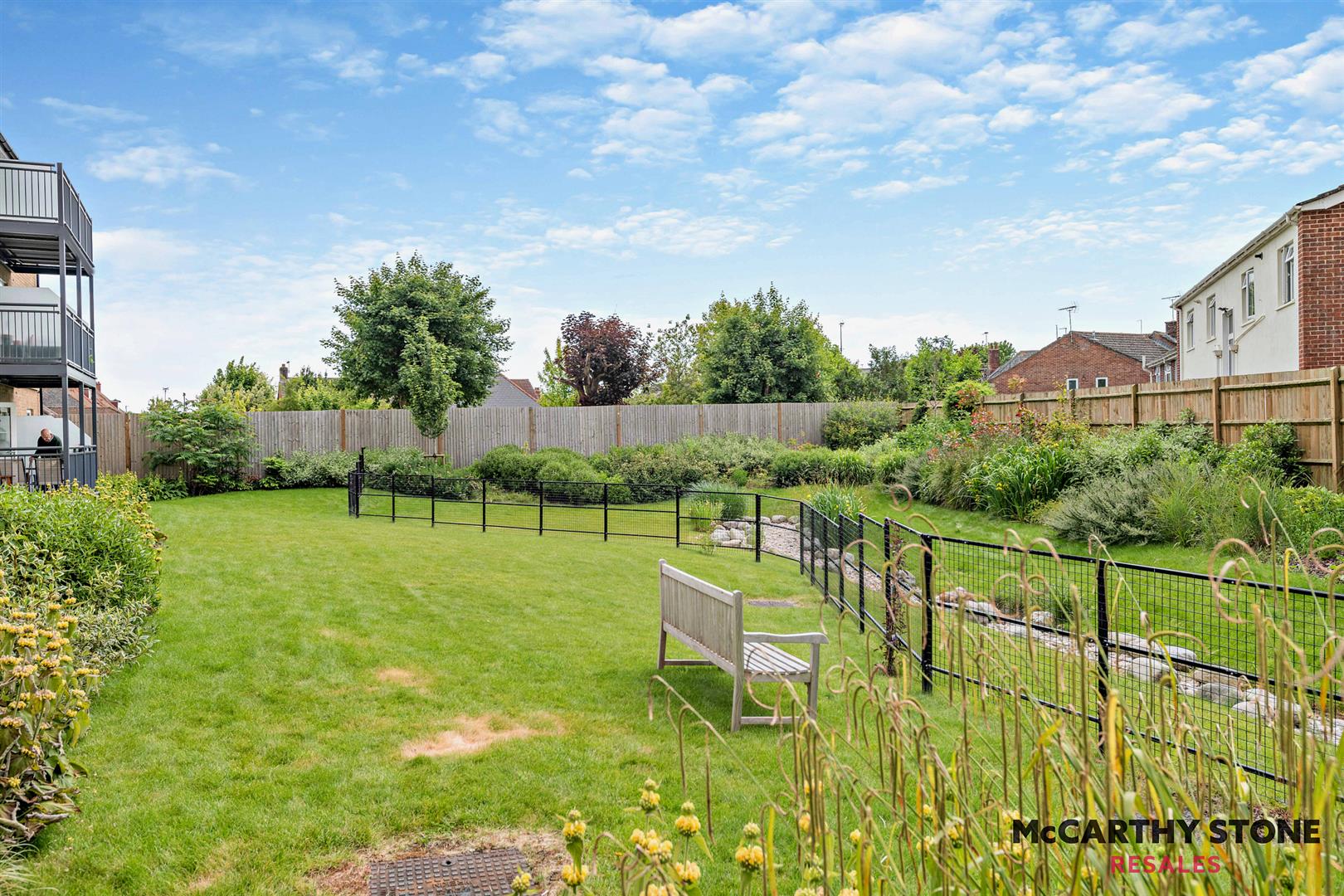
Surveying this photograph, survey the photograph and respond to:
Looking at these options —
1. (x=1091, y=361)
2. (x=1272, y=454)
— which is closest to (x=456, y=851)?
(x=1272, y=454)

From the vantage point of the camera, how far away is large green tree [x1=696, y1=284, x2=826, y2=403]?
29.9 metres

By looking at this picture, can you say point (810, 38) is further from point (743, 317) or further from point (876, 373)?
point (876, 373)

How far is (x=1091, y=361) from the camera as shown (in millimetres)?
45594

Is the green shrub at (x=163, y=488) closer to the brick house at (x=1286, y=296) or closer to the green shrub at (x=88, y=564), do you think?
the green shrub at (x=88, y=564)

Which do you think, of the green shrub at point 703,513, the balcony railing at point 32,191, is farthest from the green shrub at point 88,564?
the balcony railing at point 32,191

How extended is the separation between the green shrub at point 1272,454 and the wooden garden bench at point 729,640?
8908 mm

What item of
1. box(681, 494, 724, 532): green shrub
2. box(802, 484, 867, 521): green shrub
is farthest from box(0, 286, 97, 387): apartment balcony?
box(802, 484, 867, 521): green shrub

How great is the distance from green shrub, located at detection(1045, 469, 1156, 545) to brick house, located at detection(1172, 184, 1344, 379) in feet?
→ 28.8

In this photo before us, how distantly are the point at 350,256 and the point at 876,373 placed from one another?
41692mm

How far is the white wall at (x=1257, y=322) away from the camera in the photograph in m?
18.7

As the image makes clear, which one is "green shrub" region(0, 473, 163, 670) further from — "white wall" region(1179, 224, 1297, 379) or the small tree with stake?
the small tree with stake

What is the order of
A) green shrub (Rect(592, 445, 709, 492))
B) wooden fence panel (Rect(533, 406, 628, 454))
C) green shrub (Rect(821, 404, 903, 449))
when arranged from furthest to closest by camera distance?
1. wooden fence panel (Rect(533, 406, 628, 454))
2. green shrub (Rect(821, 404, 903, 449))
3. green shrub (Rect(592, 445, 709, 492))

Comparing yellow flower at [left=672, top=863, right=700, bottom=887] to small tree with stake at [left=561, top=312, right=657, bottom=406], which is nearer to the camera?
yellow flower at [left=672, top=863, right=700, bottom=887]

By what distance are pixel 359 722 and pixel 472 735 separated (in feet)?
2.43
